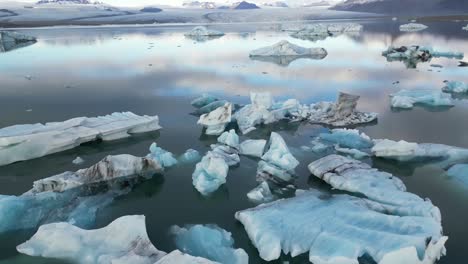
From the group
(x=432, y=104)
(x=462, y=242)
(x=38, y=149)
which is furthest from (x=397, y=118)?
(x=38, y=149)

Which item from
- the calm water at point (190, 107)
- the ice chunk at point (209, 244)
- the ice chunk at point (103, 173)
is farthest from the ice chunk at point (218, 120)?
the ice chunk at point (209, 244)

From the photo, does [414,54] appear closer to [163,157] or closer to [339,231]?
[163,157]

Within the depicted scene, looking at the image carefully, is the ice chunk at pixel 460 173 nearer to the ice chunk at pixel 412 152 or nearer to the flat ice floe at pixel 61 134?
the ice chunk at pixel 412 152

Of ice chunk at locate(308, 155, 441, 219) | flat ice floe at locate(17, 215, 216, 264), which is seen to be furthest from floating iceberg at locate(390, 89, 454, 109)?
flat ice floe at locate(17, 215, 216, 264)

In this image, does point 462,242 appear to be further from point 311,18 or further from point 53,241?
point 311,18

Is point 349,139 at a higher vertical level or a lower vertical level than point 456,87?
higher

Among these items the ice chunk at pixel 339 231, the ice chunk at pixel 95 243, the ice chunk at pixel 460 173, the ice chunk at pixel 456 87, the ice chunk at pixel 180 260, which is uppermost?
the ice chunk at pixel 180 260

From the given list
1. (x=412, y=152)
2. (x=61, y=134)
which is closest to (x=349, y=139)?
(x=412, y=152)
